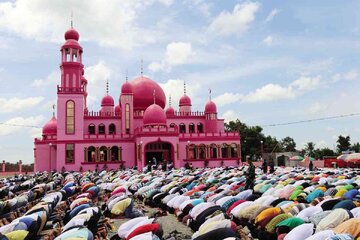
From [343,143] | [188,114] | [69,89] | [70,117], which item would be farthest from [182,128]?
[343,143]

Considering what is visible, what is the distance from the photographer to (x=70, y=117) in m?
33.6

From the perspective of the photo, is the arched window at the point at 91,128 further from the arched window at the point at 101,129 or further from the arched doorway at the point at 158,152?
the arched doorway at the point at 158,152

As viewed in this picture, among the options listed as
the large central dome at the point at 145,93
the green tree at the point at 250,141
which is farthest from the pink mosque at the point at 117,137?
the green tree at the point at 250,141

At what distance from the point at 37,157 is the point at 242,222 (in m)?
31.7

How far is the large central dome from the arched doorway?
245 inches

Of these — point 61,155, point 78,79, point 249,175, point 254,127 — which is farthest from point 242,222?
point 254,127

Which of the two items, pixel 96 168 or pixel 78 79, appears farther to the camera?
pixel 78 79

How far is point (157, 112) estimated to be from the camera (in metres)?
33.3

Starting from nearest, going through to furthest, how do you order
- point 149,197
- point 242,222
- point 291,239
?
point 291,239
point 242,222
point 149,197

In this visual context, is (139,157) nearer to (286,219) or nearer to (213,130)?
(213,130)

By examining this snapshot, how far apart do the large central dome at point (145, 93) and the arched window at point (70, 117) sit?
695 centimetres

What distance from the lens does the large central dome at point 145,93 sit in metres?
Result: 38.3

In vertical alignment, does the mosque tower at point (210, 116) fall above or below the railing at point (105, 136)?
above

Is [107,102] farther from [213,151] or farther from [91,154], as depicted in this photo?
[213,151]
